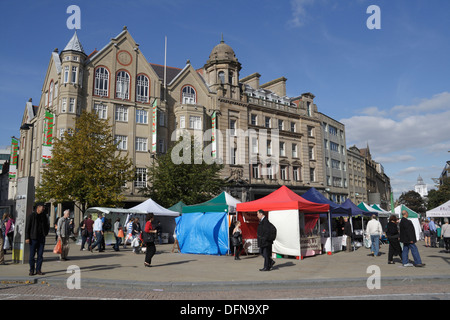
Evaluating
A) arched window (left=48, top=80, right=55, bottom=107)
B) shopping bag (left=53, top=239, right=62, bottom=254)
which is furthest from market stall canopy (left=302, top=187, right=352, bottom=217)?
arched window (left=48, top=80, right=55, bottom=107)

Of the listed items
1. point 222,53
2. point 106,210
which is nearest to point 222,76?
point 222,53

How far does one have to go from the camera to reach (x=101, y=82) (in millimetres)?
34406

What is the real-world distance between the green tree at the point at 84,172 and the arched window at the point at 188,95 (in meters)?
14.4

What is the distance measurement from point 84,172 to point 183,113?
15.3m

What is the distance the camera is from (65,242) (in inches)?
533

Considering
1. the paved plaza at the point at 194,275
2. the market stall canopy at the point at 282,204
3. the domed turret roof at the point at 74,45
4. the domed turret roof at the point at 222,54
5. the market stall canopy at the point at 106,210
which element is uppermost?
the domed turret roof at the point at 222,54

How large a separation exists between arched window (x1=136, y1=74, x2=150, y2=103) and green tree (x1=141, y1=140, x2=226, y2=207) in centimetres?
876

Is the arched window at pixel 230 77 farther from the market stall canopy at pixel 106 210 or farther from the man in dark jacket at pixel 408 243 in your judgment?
the man in dark jacket at pixel 408 243

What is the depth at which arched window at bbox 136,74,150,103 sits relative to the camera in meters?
36.1

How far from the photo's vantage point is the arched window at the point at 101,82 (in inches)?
1340

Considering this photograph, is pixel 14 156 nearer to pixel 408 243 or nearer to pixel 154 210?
pixel 154 210

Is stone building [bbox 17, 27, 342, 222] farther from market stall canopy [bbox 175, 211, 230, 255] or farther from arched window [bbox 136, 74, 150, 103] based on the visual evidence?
market stall canopy [bbox 175, 211, 230, 255]

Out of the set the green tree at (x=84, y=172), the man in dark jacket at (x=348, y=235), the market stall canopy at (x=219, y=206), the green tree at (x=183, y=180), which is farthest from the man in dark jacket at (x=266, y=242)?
the green tree at (x=183, y=180)
